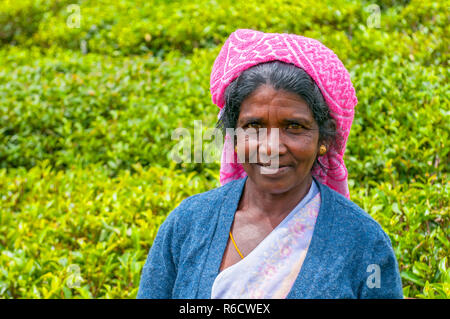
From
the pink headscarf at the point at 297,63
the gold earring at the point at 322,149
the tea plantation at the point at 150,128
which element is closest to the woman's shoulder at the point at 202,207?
the pink headscarf at the point at 297,63

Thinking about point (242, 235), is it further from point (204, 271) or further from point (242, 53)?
point (242, 53)

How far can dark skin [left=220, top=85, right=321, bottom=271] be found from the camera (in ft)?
5.03

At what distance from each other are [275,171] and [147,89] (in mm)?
3613

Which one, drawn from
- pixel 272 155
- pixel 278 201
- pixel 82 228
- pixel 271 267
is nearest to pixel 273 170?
pixel 272 155

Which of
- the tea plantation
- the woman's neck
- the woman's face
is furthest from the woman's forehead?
the tea plantation

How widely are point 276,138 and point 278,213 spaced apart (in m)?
0.28

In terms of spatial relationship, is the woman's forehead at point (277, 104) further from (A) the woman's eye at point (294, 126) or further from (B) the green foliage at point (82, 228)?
(B) the green foliage at point (82, 228)

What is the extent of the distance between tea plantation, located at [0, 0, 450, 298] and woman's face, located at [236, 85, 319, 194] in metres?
1.07

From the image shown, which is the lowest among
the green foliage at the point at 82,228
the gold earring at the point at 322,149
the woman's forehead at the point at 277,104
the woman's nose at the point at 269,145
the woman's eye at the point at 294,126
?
the green foliage at the point at 82,228

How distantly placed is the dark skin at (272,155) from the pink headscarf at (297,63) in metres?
0.09

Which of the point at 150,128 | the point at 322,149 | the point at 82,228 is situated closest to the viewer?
the point at 322,149

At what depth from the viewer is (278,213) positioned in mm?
1684

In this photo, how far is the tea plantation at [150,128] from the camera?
112 inches

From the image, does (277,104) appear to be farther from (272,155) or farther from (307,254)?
(307,254)
